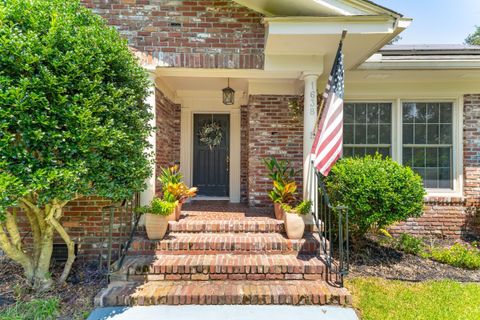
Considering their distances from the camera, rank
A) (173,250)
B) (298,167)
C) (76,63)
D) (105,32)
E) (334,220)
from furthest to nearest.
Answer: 1. (298,167)
2. (334,220)
3. (173,250)
4. (105,32)
5. (76,63)

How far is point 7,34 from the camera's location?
2.79m

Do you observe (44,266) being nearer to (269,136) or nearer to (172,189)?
(172,189)

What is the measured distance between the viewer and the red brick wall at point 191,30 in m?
4.28

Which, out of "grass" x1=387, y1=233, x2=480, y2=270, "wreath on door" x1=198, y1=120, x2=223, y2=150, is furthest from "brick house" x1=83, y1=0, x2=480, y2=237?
"grass" x1=387, y1=233, x2=480, y2=270

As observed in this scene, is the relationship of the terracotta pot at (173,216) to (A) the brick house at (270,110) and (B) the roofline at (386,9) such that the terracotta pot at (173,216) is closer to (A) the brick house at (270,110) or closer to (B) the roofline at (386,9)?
(A) the brick house at (270,110)

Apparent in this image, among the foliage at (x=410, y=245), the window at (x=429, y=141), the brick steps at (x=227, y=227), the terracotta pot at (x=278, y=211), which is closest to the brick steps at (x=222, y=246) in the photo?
the brick steps at (x=227, y=227)

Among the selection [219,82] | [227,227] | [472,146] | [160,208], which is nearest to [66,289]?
[160,208]

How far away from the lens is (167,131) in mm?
5824

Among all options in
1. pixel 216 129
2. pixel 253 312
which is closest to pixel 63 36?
pixel 253 312

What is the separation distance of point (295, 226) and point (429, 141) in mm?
3771

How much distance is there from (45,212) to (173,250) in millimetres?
1671

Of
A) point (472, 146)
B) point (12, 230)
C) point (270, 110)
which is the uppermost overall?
point (270, 110)

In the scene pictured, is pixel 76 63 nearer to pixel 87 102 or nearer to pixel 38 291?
pixel 87 102

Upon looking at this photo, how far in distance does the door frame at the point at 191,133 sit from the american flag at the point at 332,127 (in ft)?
9.89
